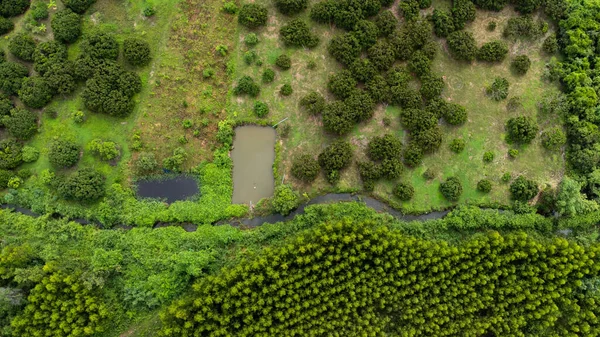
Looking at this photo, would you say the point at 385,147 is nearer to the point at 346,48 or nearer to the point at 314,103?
the point at 314,103

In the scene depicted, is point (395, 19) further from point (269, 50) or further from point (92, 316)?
point (92, 316)

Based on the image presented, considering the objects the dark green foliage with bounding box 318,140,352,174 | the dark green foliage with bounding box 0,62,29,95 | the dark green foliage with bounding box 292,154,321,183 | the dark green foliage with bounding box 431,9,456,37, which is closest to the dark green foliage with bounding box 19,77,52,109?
the dark green foliage with bounding box 0,62,29,95

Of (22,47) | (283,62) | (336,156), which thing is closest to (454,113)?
(336,156)

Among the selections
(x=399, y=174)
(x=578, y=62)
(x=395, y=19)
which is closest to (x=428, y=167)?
(x=399, y=174)

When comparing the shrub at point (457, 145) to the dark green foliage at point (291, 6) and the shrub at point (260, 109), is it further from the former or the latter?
the dark green foliage at point (291, 6)

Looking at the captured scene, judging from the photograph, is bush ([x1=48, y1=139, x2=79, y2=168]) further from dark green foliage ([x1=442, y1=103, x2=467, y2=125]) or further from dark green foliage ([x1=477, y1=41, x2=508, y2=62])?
dark green foliage ([x1=477, y1=41, x2=508, y2=62])
